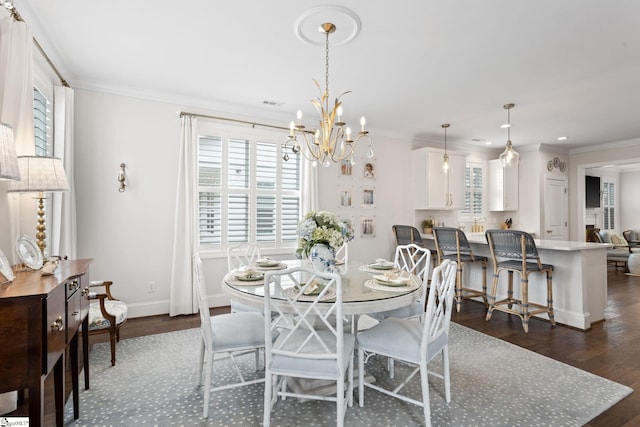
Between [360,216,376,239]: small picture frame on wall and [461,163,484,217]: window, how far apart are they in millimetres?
2176

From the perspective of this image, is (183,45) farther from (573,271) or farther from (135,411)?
(573,271)

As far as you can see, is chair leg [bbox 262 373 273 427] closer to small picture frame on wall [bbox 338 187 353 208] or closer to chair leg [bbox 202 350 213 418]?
chair leg [bbox 202 350 213 418]

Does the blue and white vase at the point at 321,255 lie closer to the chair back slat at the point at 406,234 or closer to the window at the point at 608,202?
the chair back slat at the point at 406,234

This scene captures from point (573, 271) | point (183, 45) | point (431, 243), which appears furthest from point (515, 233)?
point (183, 45)

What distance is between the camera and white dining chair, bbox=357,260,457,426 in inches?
75.5

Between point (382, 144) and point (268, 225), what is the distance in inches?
93.2

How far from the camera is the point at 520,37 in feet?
8.46

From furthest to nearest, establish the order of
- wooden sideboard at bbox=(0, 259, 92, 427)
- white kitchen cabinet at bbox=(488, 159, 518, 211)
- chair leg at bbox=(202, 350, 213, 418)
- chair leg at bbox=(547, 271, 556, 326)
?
white kitchen cabinet at bbox=(488, 159, 518, 211)
chair leg at bbox=(547, 271, 556, 326)
chair leg at bbox=(202, 350, 213, 418)
wooden sideboard at bbox=(0, 259, 92, 427)

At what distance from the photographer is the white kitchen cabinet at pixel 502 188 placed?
6723 millimetres

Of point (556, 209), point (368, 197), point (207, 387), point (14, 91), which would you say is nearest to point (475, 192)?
point (556, 209)

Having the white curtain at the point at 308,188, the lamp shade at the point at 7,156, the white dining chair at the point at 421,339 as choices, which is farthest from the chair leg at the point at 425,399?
the white curtain at the point at 308,188

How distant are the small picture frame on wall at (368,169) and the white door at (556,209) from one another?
3.73 meters

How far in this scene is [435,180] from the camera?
5.69 m

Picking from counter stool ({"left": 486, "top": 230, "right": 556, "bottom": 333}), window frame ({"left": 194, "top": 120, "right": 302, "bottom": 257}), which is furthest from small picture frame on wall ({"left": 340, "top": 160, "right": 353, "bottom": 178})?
counter stool ({"left": 486, "top": 230, "right": 556, "bottom": 333})
